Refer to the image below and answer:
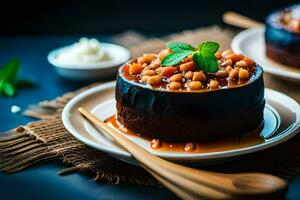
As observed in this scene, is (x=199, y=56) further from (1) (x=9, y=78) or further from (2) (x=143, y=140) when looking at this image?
(1) (x=9, y=78)

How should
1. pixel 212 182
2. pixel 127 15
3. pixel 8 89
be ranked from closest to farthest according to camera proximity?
pixel 212 182, pixel 8 89, pixel 127 15

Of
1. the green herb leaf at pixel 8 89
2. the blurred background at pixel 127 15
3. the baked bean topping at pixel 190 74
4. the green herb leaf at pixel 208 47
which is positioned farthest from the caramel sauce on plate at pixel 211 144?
the blurred background at pixel 127 15

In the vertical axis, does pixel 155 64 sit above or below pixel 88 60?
above

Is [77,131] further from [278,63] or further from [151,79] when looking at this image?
[278,63]

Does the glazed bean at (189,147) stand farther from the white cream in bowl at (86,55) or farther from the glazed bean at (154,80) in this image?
the white cream in bowl at (86,55)

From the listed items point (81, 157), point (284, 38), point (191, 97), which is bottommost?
point (81, 157)

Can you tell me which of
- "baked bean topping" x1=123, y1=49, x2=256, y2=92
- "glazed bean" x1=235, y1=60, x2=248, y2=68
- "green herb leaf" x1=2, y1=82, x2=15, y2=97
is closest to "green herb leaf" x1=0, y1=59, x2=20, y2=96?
"green herb leaf" x1=2, y1=82, x2=15, y2=97

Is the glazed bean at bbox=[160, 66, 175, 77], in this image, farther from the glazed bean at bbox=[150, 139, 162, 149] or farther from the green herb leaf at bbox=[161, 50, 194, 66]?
the glazed bean at bbox=[150, 139, 162, 149]

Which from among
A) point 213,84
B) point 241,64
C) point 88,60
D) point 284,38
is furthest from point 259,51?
point 213,84
